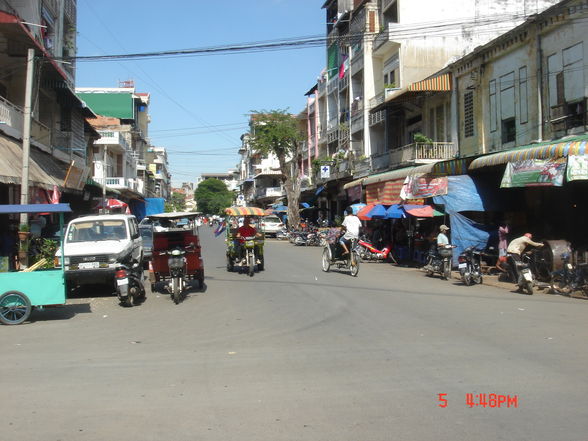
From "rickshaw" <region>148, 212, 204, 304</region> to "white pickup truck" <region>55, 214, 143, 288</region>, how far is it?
28.6 inches

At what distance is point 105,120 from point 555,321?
51.0 meters

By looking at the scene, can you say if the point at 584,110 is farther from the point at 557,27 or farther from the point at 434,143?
the point at 434,143

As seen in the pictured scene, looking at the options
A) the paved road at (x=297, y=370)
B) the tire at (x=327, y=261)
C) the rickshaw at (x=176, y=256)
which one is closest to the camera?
the paved road at (x=297, y=370)

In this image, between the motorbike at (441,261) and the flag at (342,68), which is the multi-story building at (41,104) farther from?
the flag at (342,68)

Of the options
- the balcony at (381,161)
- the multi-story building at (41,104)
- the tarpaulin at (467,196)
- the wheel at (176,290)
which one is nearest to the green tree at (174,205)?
the balcony at (381,161)

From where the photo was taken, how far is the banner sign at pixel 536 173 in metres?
13.8

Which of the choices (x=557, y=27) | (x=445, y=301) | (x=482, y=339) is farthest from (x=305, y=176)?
(x=482, y=339)

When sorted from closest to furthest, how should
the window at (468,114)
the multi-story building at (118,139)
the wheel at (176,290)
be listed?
1. the wheel at (176,290)
2. the window at (468,114)
3. the multi-story building at (118,139)

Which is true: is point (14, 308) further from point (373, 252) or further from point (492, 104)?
point (492, 104)

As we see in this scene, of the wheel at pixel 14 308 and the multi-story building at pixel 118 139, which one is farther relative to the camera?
the multi-story building at pixel 118 139

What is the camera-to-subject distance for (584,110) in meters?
17.9

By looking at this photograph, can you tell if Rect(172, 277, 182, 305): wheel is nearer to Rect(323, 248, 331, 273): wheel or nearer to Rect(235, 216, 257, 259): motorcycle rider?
Rect(235, 216, 257, 259): motorcycle rider

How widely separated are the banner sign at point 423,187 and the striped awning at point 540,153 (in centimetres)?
116

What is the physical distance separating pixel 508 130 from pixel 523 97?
1738 millimetres
